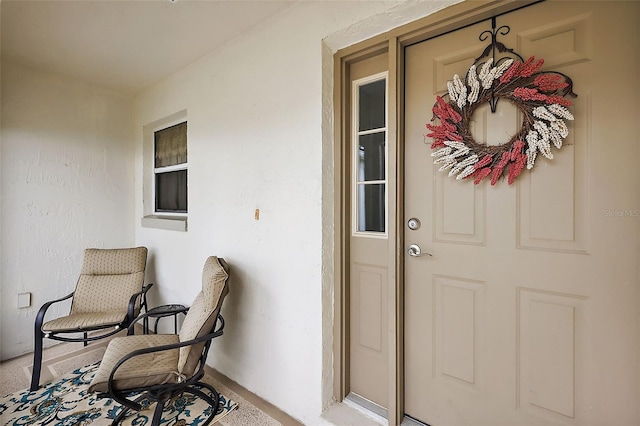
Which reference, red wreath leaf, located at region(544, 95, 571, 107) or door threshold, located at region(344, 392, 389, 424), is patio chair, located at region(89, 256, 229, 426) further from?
red wreath leaf, located at region(544, 95, 571, 107)

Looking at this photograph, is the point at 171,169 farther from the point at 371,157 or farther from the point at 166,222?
the point at 371,157

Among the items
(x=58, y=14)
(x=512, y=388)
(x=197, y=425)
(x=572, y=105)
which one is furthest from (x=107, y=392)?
(x=572, y=105)

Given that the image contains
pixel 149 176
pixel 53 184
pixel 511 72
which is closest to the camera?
pixel 511 72

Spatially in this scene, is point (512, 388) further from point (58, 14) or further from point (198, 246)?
point (58, 14)

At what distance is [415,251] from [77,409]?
87.6 inches

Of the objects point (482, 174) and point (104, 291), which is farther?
point (104, 291)

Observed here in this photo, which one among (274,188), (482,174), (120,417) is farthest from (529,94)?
(120,417)

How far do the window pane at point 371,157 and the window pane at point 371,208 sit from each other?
0.06 metres

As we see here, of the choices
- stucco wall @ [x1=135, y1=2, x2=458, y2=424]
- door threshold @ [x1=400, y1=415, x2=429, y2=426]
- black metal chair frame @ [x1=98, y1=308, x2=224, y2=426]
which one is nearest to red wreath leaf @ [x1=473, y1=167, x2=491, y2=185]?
stucco wall @ [x1=135, y1=2, x2=458, y2=424]

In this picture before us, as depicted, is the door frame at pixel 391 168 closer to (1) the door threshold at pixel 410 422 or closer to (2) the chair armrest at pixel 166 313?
(1) the door threshold at pixel 410 422

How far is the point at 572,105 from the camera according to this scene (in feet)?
3.81

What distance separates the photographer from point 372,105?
5.51 ft

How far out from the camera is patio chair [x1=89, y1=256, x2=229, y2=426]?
1495 millimetres

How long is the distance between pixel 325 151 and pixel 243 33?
1.11m
